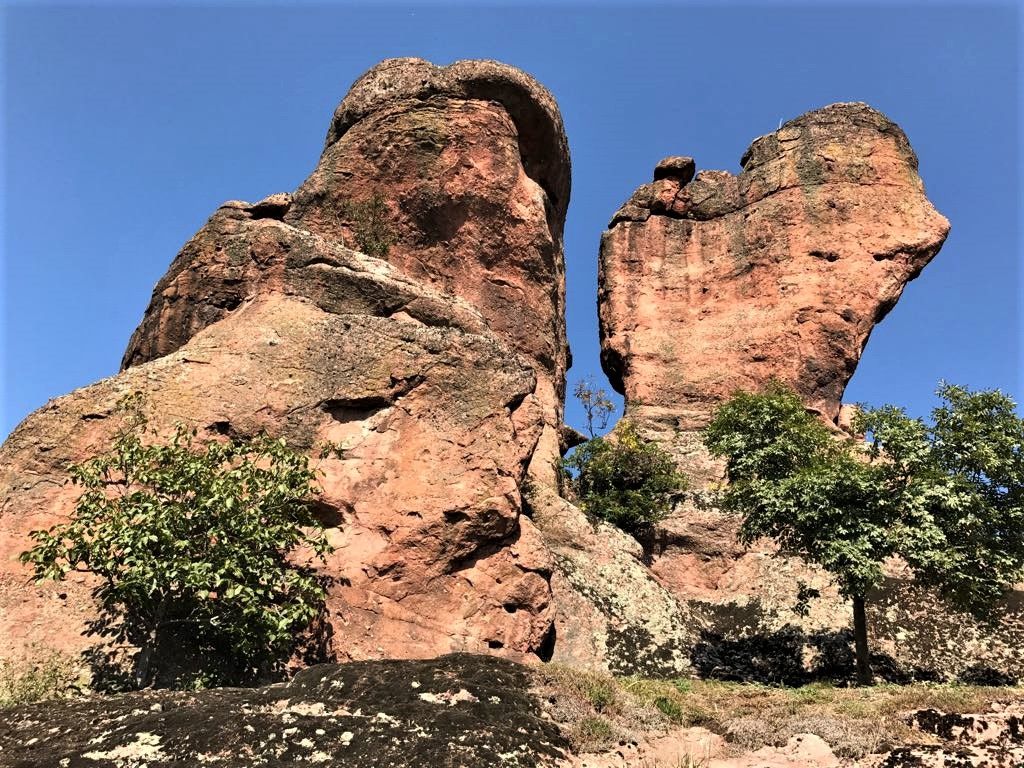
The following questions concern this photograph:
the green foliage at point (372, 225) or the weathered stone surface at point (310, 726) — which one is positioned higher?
the green foliage at point (372, 225)

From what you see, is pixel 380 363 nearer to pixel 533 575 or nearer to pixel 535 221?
pixel 533 575

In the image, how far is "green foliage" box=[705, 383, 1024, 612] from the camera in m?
16.4

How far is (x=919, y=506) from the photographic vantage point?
1647 centimetres

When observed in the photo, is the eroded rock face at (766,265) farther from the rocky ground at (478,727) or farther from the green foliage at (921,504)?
the rocky ground at (478,727)

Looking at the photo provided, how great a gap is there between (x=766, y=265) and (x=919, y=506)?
22133 millimetres

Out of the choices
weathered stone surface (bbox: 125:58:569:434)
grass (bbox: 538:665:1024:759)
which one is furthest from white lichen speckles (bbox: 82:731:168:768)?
weathered stone surface (bbox: 125:58:569:434)

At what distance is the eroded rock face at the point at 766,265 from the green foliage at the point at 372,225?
47.4ft

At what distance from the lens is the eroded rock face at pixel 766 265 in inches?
1357

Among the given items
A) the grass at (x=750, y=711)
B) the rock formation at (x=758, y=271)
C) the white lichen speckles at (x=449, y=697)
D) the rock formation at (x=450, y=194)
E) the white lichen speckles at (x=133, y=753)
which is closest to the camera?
the white lichen speckles at (x=133, y=753)

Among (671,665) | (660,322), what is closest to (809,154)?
(660,322)

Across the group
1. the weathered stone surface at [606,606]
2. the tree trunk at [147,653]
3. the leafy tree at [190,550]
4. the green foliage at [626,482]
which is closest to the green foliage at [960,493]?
the weathered stone surface at [606,606]

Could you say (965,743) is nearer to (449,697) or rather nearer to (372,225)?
(449,697)

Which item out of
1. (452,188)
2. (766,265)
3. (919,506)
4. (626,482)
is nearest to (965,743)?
(919,506)

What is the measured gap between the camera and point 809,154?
122ft
